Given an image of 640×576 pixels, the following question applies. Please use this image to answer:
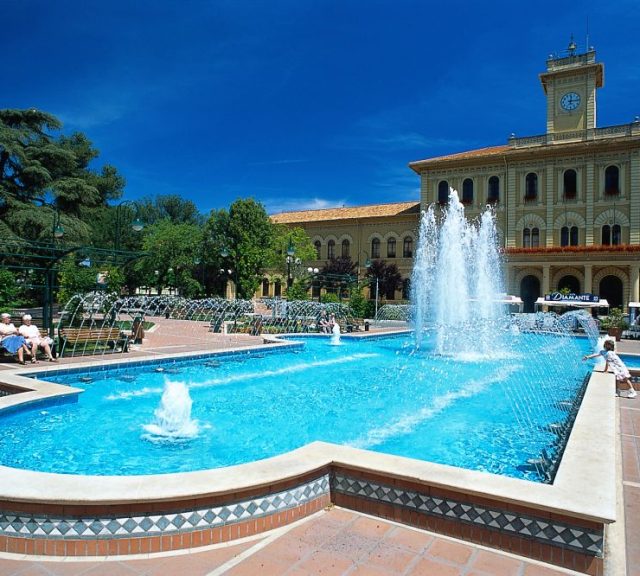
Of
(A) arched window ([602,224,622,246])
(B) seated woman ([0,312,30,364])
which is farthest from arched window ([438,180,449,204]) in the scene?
(B) seated woman ([0,312,30,364])

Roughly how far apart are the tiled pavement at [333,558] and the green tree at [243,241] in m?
31.6

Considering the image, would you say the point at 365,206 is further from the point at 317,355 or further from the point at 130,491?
the point at 130,491

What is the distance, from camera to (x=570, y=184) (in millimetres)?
32406

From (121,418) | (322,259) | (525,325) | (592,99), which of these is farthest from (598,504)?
(322,259)

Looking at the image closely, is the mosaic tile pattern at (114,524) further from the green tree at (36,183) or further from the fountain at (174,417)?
the green tree at (36,183)

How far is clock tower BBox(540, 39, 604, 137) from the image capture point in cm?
3275

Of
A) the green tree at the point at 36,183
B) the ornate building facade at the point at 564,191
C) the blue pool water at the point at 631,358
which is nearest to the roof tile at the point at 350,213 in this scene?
the ornate building facade at the point at 564,191

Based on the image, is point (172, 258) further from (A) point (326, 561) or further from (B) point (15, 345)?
(A) point (326, 561)

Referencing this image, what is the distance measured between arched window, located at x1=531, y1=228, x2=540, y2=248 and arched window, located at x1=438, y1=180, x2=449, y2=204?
250 inches

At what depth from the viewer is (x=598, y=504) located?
3064mm

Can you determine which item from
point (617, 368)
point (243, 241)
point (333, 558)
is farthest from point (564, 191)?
point (333, 558)

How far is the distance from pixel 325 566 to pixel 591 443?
269cm

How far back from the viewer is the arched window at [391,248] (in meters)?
41.0

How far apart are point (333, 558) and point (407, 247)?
125ft
